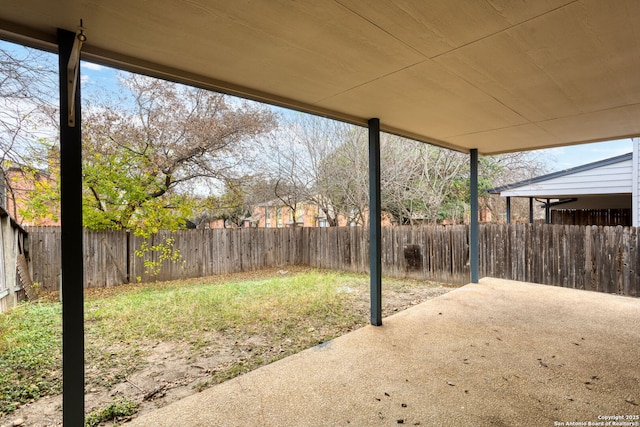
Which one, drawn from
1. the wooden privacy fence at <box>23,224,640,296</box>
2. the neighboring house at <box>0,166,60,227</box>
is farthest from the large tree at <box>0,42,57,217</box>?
the wooden privacy fence at <box>23,224,640,296</box>

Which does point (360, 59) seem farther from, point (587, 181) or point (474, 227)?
point (587, 181)

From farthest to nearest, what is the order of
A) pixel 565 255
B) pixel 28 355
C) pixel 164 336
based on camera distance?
pixel 565 255
pixel 164 336
pixel 28 355

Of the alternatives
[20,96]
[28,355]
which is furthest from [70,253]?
[20,96]

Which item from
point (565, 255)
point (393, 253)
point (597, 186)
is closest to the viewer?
point (565, 255)

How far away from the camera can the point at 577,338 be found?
2.88 m

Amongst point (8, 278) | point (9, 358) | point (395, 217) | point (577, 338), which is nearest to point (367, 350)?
point (577, 338)

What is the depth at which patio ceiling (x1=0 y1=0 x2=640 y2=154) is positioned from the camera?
4.87ft

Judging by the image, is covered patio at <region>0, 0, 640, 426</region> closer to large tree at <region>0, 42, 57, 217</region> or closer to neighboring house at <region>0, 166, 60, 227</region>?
large tree at <region>0, 42, 57, 217</region>

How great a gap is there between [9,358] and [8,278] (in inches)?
84.0

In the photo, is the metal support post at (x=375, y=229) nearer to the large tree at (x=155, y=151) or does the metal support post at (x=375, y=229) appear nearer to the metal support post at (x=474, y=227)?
the metal support post at (x=474, y=227)

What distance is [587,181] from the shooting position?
24.5ft

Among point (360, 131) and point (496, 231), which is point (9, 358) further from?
point (360, 131)

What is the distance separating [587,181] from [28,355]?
10.7 m

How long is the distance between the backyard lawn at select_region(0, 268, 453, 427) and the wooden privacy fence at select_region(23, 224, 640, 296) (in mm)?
633
